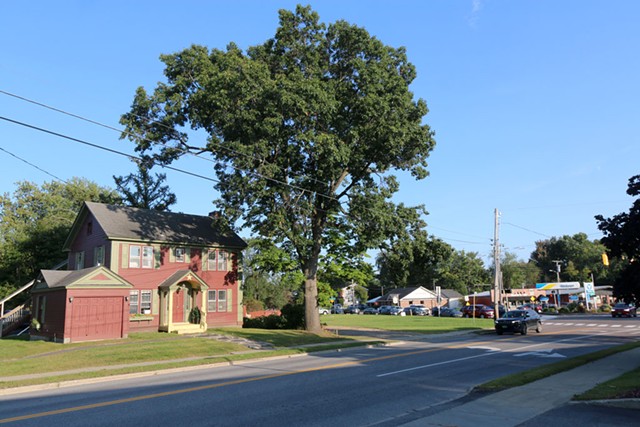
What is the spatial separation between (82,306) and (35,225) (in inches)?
1164

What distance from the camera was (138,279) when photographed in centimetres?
2952

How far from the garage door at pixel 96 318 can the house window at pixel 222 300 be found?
27.5ft

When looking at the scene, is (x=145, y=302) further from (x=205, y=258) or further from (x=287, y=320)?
(x=287, y=320)

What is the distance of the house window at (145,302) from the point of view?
96.7 feet

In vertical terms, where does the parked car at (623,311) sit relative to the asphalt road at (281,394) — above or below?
below

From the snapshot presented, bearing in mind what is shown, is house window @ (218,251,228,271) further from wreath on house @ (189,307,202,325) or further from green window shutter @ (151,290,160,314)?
green window shutter @ (151,290,160,314)

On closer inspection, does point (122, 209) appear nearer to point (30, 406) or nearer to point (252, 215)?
point (252, 215)

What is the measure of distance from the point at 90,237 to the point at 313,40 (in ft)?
63.6

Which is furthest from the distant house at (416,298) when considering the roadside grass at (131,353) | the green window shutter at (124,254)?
the green window shutter at (124,254)

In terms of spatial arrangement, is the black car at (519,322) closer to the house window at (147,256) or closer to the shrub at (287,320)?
the shrub at (287,320)

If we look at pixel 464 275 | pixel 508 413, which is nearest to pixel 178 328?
pixel 508 413

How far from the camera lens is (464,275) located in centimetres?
10544

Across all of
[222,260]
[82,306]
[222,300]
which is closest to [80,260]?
[82,306]

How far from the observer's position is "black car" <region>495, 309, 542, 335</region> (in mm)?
29453
